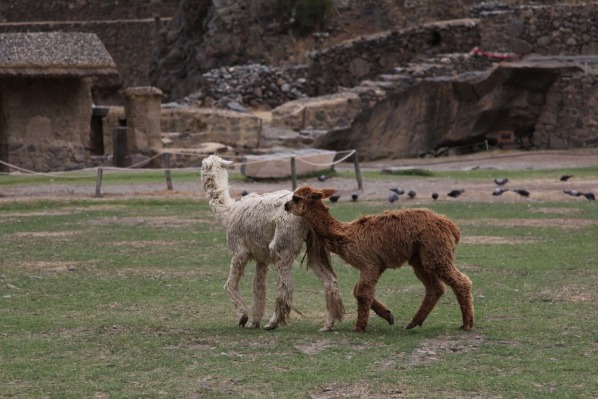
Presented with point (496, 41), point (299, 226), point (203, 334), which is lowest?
point (203, 334)

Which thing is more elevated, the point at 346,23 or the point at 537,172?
the point at 346,23

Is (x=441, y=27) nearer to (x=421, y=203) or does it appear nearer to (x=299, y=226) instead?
(x=421, y=203)

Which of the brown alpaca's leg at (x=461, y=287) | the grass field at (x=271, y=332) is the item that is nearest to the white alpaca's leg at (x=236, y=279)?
the grass field at (x=271, y=332)

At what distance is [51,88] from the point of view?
22.6 m

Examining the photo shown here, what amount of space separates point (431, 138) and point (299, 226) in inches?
800

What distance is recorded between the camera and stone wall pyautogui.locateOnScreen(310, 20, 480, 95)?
35500mm

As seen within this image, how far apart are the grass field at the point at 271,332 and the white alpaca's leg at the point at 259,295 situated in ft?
0.69

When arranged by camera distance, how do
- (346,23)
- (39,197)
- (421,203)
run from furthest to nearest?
(346,23) → (39,197) → (421,203)

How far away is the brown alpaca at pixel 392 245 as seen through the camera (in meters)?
6.91

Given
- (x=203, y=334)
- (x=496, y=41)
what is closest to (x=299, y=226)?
(x=203, y=334)

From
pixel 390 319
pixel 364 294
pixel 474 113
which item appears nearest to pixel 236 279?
pixel 364 294

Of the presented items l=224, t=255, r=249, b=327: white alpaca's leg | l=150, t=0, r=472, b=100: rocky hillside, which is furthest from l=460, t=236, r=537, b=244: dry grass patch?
l=150, t=0, r=472, b=100: rocky hillside

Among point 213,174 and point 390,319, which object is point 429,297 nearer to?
point 390,319

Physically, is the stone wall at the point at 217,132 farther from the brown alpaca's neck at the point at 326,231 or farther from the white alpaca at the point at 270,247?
→ the brown alpaca's neck at the point at 326,231
